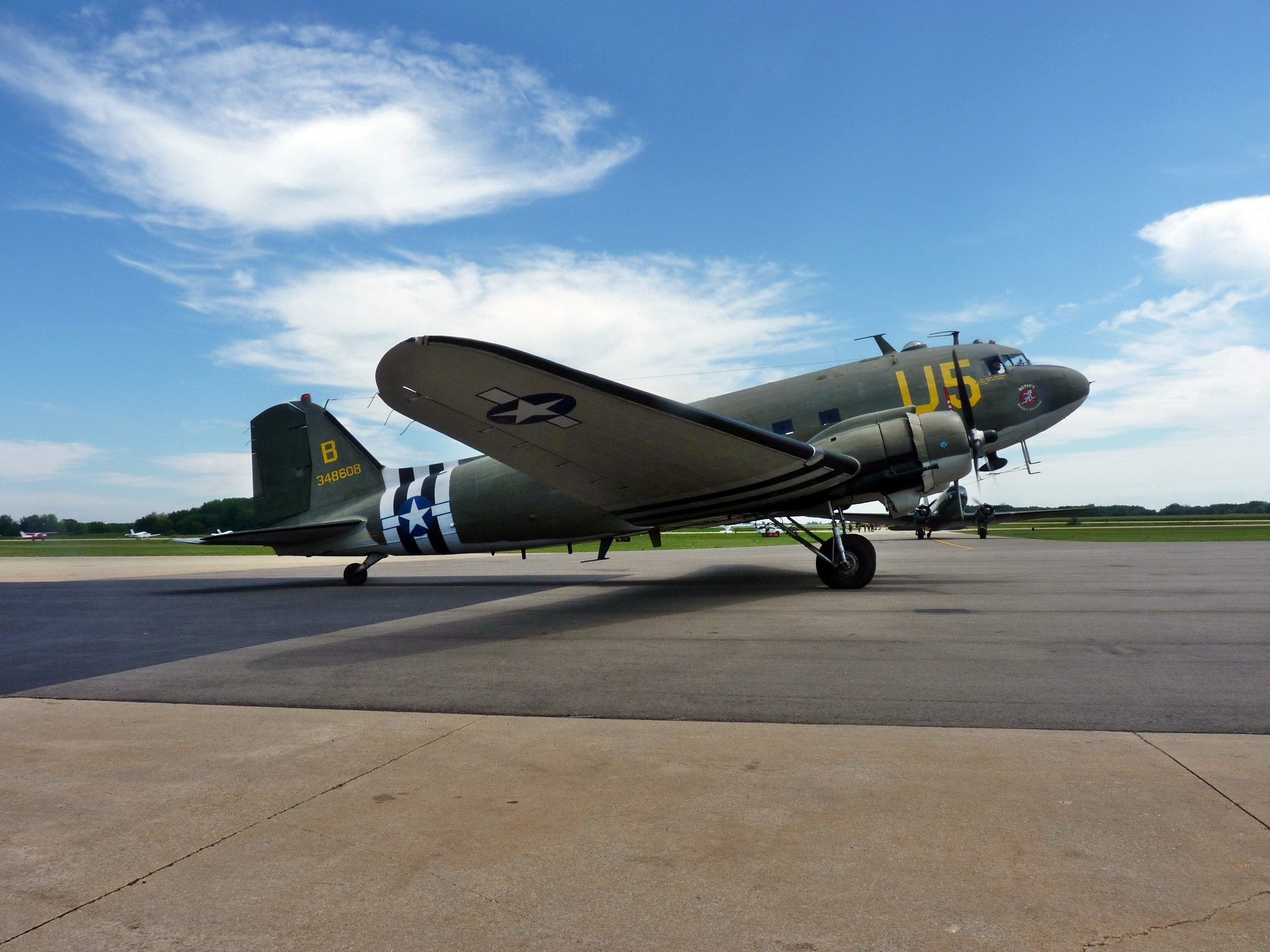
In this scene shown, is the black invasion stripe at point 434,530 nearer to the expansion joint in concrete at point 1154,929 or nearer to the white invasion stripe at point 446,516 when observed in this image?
the white invasion stripe at point 446,516

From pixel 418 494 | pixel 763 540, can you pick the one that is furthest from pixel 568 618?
pixel 763 540

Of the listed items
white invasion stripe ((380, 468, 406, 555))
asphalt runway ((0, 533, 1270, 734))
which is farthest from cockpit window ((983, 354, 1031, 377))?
white invasion stripe ((380, 468, 406, 555))

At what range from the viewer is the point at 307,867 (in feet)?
8.79

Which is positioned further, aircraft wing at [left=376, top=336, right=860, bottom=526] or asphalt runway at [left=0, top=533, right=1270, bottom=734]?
aircraft wing at [left=376, top=336, right=860, bottom=526]

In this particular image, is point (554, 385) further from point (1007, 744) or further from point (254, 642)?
point (1007, 744)

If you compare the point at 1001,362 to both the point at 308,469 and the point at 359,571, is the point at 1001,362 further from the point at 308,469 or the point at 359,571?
the point at 308,469

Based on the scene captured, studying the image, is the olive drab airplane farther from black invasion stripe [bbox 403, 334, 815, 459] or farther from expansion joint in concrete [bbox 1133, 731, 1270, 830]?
expansion joint in concrete [bbox 1133, 731, 1270, 830]

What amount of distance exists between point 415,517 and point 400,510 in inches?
20.3

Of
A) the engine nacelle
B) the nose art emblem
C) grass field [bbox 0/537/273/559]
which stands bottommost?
grass field [bbox 0/537/273/559]

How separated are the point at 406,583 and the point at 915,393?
12.1 metres

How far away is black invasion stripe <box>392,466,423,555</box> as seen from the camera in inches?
643

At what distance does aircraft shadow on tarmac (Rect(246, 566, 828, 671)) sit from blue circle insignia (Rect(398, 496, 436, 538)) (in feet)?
12.8

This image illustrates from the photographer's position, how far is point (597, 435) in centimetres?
1012

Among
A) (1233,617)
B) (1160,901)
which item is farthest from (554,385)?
(1233,617)
